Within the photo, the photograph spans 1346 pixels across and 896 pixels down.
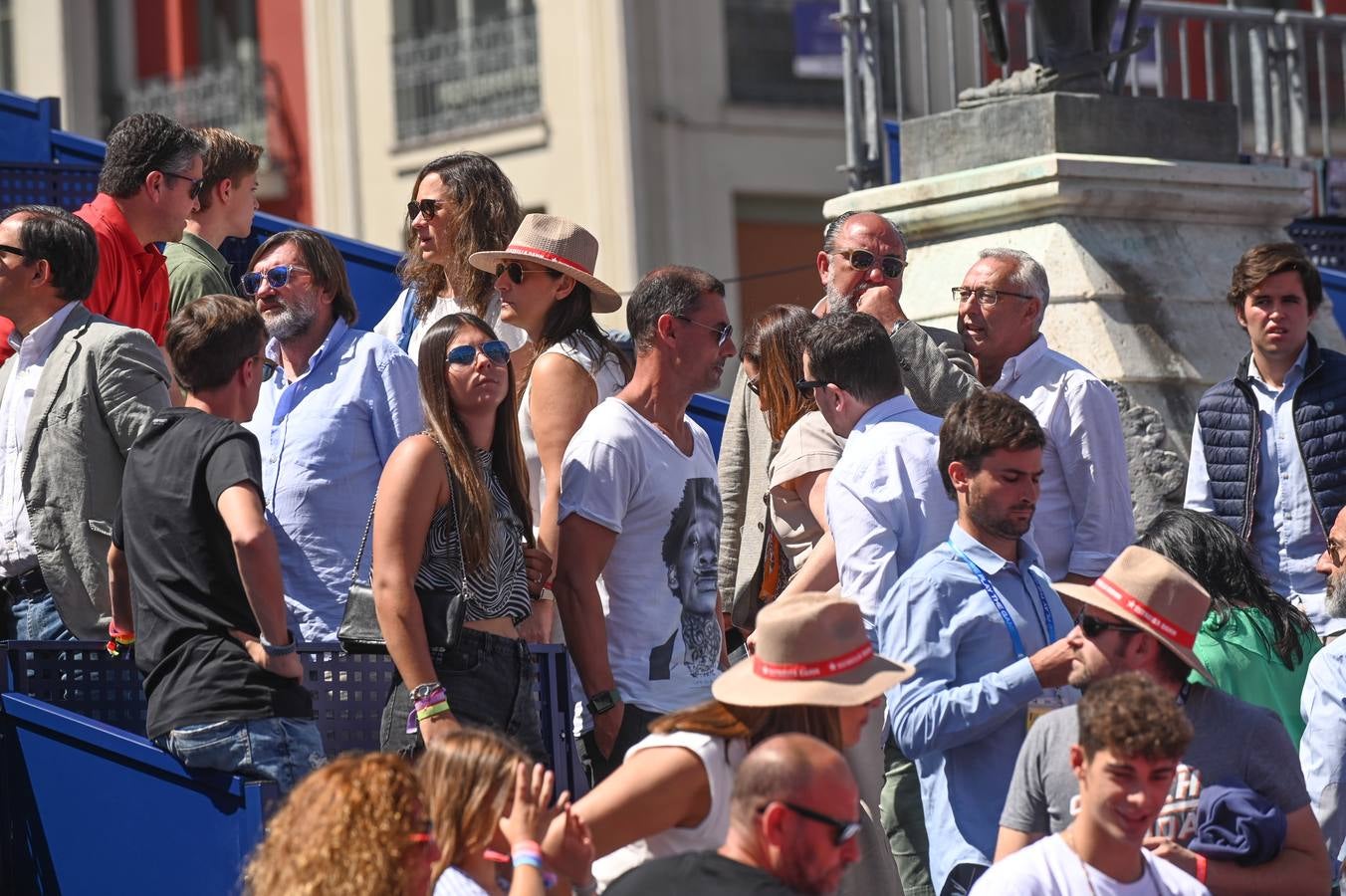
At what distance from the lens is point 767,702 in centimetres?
450

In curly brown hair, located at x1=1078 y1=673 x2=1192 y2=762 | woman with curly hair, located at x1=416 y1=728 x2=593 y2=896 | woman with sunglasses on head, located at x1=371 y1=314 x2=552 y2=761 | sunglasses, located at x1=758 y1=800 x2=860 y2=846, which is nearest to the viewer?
sunglasses, located at x1=758 y1=800 x2=860 y2=846

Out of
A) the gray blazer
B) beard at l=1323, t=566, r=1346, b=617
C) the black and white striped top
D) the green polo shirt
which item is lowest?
beard at l=1323, t=566, r=1346, b=617

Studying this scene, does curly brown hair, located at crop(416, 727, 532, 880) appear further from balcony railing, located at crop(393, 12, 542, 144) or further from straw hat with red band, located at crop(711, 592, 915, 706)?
balcony railing, located at crop(393, 12, 542, 144)

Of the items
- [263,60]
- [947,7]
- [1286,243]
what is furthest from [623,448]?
[263,60]

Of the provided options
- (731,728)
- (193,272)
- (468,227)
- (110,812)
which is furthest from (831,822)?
(193,272)

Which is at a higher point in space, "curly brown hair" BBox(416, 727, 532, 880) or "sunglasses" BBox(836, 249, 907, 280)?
"sunglasses" BBox(836, 249, 907, 280)

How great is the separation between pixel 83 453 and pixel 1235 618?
304 cm

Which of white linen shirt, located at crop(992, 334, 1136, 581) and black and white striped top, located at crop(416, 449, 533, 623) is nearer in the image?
black and white striped top, located at crop(416, 449, 533, 623)

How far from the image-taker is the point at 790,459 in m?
6.34

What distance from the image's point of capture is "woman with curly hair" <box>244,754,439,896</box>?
373cm

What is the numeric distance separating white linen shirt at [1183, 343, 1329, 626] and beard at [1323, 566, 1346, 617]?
0.90m

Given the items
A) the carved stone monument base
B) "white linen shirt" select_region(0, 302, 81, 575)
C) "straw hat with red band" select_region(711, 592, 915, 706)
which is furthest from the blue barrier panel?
the carved stone monument base

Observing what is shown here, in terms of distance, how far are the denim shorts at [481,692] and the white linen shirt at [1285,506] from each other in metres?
2.68

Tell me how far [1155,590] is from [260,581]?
198 cm
